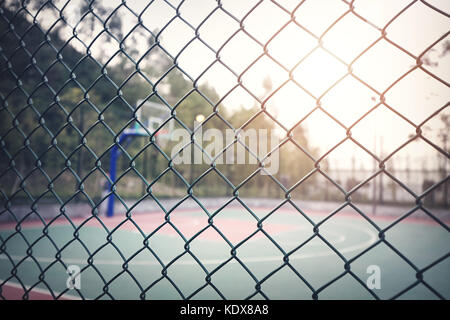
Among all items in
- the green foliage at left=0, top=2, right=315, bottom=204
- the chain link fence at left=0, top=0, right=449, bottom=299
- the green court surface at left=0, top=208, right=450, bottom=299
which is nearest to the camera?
the chain link fence at left=0, top=0, right=449, bottom=299

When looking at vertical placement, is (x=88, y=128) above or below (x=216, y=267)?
above

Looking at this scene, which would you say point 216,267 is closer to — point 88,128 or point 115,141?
point 115,141

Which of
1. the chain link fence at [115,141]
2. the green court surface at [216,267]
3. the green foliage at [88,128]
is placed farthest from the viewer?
the green foliage at [88,128]

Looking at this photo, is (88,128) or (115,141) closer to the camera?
(115,141)

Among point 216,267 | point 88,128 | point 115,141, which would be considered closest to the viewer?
point 115,141

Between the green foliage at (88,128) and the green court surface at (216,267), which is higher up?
the green foliage at (88,128)

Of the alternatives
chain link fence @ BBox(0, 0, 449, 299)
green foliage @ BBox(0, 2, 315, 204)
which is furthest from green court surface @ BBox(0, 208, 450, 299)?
green foliage @ BBox(0, 2, 315, 204)

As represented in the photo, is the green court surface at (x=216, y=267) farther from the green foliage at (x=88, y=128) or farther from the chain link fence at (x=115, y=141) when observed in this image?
the green foliage at (x=88, y=128)

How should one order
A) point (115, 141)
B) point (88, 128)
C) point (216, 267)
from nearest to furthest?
point (115, 141), point (216, 267), point (88, 128)

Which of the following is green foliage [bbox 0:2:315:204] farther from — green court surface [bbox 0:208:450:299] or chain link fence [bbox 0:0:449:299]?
green court surface [bbox 0:208:450:299]

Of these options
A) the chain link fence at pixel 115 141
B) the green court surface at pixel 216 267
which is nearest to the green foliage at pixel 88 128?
the chain link fence at pixel 115 141

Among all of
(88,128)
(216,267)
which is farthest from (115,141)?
(88,128)

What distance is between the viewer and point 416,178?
11250 mm

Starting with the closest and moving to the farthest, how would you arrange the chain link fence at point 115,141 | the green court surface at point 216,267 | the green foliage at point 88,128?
the chain link fence at point 115,141 → the green court surface at point 216,267 → the green foliage at point 88,128
